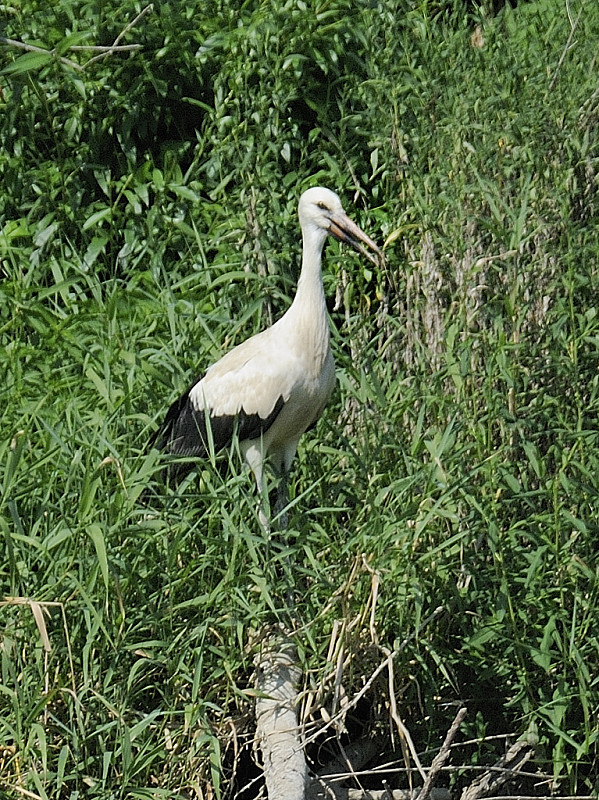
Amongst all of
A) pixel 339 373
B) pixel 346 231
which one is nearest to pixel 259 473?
pixel 339 373

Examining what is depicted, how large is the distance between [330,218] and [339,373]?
552 mm

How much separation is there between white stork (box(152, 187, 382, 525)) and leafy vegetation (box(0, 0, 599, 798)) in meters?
0.11

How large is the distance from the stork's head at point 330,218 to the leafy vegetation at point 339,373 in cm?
35

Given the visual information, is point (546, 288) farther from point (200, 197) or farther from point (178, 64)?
point (178, 64)

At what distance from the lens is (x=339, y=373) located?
445 centimetres

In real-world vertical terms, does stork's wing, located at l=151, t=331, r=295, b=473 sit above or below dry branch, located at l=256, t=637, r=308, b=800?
above

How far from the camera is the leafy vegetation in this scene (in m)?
3.34

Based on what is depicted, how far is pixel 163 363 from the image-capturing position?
4348 millimetres

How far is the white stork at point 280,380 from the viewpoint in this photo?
164 inches

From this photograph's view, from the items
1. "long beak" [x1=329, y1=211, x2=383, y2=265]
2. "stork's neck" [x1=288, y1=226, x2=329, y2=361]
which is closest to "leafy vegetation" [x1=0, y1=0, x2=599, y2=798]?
"stork's neck" [x1=288, y1=226, x2=329, y2=361]

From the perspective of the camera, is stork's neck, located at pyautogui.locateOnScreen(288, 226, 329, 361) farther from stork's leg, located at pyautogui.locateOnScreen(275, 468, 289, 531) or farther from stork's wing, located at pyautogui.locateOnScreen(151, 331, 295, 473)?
stork's leg, located at pyautogui.locateOnScreen(275, 468, 289, 531)

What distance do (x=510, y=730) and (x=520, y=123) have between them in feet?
6.69

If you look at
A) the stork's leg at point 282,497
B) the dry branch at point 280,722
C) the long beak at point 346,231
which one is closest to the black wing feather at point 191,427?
the stork's leg at point 282,497

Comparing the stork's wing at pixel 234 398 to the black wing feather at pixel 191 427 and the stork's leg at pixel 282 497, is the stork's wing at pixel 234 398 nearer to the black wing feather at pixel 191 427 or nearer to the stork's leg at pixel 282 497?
the black wing feather at pixel 191 427
